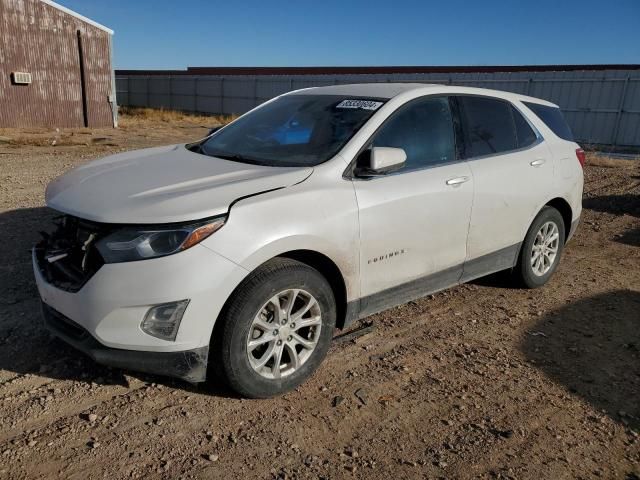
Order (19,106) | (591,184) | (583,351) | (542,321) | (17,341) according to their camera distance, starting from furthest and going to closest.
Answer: (19,106), (591,184), (542,321), (583,351), (17,341)

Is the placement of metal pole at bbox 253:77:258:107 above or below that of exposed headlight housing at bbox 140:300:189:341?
above

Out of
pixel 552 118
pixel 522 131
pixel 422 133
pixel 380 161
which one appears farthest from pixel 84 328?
pixel 552 118

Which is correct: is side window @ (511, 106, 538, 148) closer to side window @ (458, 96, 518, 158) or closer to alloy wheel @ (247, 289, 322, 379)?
side window @ (458, 96, 518, 158)

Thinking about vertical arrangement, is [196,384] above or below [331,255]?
below

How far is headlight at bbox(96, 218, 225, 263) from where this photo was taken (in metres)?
2.75

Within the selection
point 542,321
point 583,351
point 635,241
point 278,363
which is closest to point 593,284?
point 542,321

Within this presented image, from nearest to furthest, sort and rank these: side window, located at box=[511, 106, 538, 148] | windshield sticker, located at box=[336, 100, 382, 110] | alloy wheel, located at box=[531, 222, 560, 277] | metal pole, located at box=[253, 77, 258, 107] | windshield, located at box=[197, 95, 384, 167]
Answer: windshield, located at box=[197, 95, 384, 167]
windshield sticker, located at box=[336, 100, 382, 110]
side window, located at box=[511, 106, 538, 148]
alloy wheel, located at box=[531, 222, 560, 277]
metal pole, located at box=[253, 77, 258, 107]

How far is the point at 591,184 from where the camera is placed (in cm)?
1088

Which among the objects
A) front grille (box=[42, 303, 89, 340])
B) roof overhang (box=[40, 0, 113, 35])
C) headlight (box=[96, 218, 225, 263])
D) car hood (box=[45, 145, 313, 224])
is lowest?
front grille (box=[42, 303, 89, 340])

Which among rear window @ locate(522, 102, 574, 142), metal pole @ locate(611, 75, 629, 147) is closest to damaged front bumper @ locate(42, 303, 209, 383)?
rear window @ locate(522, 102, 574, 142)

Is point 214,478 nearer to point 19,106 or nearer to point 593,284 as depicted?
point 593,284

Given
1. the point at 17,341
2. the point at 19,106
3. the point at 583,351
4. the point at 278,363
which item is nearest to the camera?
the point at 278,363

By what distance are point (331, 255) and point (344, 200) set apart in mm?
351

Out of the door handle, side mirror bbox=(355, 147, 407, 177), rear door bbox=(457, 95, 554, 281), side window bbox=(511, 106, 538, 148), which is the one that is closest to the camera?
side mirror bbox=(355, 147, 407, 177)
